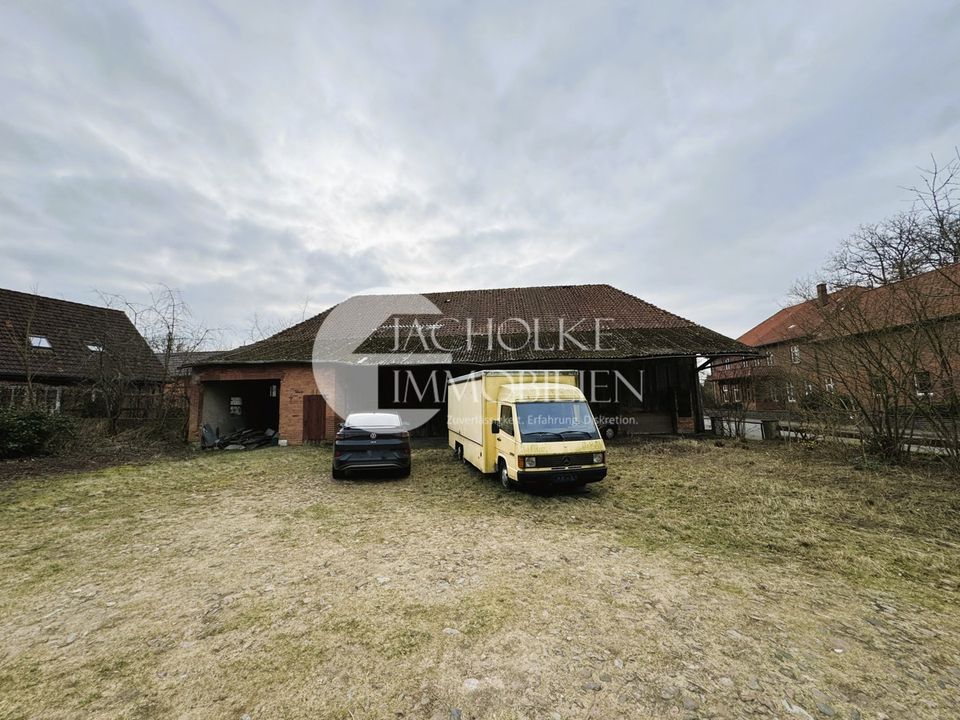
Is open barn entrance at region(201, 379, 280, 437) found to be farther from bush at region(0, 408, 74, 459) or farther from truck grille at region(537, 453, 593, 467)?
truck grille at region(537, 453, 593, 467)

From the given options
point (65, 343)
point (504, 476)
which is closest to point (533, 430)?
point (504, 476)

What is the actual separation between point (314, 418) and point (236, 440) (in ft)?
9.87

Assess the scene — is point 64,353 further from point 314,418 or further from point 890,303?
point 890,303

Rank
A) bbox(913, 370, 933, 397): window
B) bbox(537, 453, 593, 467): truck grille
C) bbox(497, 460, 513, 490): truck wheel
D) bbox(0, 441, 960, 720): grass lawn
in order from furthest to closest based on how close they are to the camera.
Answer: bbox(913, 370, 933, 397): window < bbox(497, 460, 513, 490): truck wheel < bbox(537, 453, 593, 467): truck grille < bbox(0, 441, 960, 720): grass lawn

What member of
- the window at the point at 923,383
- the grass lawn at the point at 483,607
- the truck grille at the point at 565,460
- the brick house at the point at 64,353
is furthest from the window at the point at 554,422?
the brick house at the point at 64,353

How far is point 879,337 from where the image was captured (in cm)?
954

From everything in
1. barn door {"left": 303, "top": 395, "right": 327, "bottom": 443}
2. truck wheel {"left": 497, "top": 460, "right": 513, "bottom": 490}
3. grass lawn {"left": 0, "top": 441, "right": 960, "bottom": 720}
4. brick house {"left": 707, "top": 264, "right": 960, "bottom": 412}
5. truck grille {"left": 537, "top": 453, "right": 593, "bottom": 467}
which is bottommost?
grass lawn {"left": 0, "top": 441, "right": 960, "bottom": 720}

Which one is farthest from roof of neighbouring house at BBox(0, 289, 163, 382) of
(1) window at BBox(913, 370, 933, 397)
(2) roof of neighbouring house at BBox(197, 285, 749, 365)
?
(1) window at BBox(913, 370, 933, 397)

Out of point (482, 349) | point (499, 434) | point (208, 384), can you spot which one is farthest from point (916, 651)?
point (208, 384)

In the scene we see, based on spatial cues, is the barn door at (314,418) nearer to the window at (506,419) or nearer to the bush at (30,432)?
the bush at (30,432)

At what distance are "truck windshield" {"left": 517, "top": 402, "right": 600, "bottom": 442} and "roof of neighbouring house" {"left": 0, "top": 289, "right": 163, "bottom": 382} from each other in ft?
49.3

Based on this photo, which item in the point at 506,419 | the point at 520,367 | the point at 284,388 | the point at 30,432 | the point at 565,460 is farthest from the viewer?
the point at 284,388

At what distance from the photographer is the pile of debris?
14781 millimetres

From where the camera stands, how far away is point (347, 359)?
1591cm
